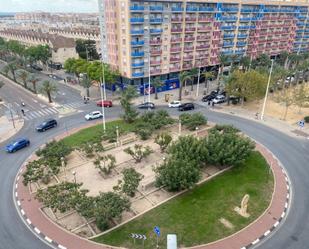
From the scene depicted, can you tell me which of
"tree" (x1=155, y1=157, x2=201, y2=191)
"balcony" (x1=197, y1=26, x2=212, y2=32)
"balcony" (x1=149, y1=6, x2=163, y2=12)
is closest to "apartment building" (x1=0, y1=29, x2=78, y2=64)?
"balcony" (x1=149, y1=6, x2=163, y2=12)

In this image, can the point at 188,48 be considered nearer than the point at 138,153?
No

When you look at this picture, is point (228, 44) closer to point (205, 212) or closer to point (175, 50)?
point (175, 50)

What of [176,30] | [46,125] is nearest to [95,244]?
[46,125]

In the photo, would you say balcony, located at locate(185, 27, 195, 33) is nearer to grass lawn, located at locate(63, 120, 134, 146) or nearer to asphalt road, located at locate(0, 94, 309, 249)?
asphalt road, located at locate(0, 94, 309, 249)

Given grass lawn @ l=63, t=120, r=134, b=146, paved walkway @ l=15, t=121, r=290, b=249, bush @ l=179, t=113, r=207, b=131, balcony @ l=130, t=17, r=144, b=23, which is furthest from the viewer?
balcony @ l=130, t=17, r=144, b=23

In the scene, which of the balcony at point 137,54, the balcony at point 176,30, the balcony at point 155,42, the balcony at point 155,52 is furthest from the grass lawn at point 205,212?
the balcony at point 176,30

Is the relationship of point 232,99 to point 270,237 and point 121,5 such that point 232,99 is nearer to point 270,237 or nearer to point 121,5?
point 121,5
